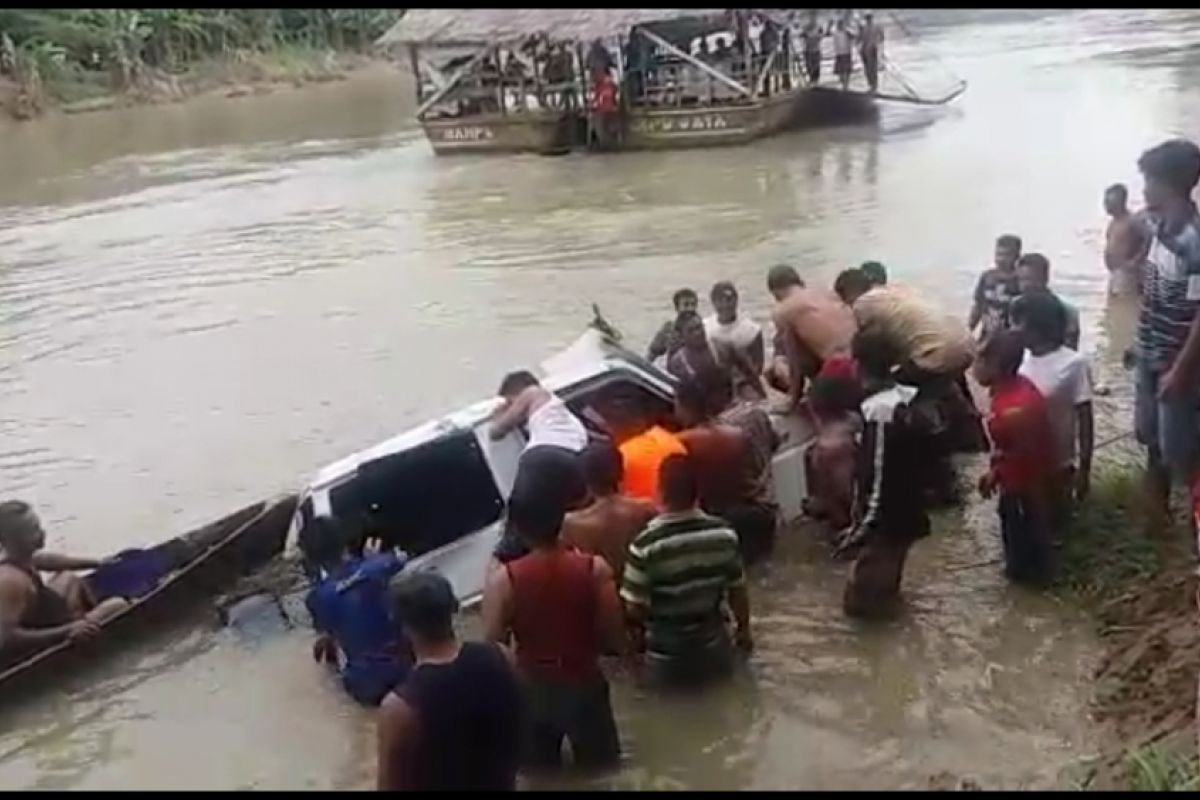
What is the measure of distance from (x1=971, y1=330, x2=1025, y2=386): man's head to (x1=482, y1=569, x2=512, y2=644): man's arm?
2.67 m

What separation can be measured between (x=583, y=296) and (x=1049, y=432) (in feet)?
31.3

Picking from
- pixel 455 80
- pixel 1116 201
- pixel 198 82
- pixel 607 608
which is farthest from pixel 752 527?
pixel 198 82

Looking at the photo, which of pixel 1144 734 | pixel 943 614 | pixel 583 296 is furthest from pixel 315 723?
pixel 583 296

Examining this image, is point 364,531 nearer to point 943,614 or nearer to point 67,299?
point 943,614

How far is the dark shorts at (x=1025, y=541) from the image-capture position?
730 cm

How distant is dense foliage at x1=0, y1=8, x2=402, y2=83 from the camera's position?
1588 inches

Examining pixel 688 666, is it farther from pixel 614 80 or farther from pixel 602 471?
pixel 614 80

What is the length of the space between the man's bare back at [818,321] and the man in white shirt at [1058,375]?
3.54 feet

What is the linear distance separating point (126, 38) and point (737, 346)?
1423 inches

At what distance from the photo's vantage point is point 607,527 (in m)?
6.68

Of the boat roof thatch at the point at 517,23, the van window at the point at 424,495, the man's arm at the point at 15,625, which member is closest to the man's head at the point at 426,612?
the van window at the point at 424,495

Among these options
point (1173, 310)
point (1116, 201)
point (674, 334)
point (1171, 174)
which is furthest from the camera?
point (1116, 201)

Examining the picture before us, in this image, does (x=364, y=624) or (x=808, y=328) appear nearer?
(x=364, y=624)

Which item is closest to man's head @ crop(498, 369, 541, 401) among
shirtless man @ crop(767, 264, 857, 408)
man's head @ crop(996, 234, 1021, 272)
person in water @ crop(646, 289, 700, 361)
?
person in water @ crop(646, 289, 700, 361)
